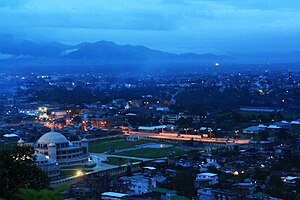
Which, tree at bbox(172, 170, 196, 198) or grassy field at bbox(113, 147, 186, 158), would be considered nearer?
tree at bbox(172, 170, 196, 198)

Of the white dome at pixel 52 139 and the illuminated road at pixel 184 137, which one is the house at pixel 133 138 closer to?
the illuminated road at pixel 184 137

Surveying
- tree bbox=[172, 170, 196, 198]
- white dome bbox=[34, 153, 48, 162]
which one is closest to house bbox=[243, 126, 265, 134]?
white dome bbox=[34, 153, 48, 162]

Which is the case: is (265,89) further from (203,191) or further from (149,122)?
(203,191)

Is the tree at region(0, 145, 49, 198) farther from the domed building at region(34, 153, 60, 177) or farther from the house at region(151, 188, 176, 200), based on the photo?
the domed building at region(34, 153, 60, 177)

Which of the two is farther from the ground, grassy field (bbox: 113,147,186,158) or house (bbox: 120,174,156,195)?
grassy field (bbox: 113,147,186,158)

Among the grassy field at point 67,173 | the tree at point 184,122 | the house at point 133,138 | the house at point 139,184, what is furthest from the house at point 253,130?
the house at point 139,184

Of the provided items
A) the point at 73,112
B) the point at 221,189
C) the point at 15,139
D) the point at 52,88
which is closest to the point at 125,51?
the point at 52,88
